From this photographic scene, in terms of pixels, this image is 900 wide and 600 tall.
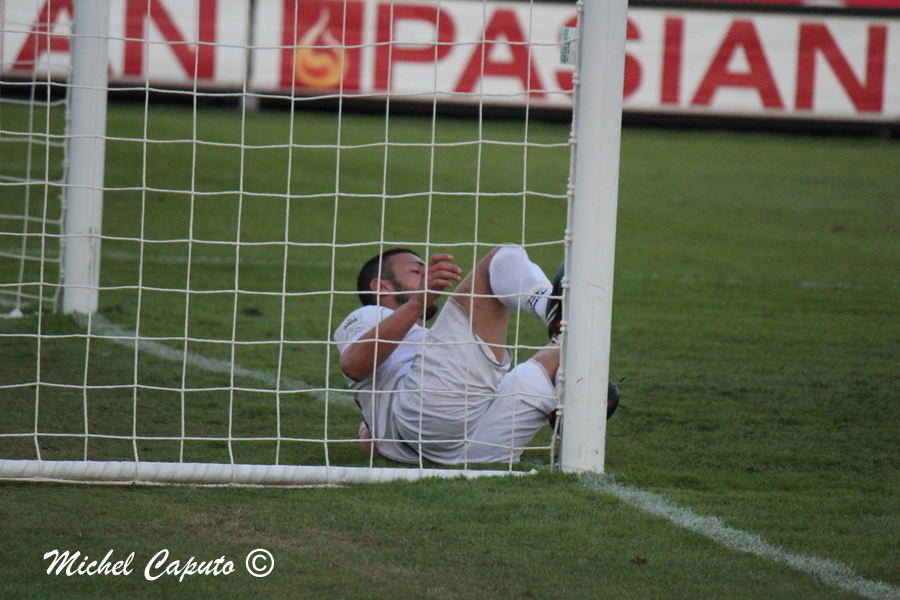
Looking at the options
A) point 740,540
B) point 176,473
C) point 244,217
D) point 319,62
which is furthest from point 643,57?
point 740,540

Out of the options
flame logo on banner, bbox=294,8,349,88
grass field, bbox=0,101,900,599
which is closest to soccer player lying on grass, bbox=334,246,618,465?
grass field, bbox=0,101,900,599

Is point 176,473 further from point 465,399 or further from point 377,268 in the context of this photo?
point 377,268

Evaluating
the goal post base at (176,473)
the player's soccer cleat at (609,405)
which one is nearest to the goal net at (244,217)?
the goal post base at (176,473)

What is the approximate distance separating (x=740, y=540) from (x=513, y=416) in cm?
100

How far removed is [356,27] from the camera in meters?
17.0

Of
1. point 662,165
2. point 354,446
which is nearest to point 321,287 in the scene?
point 354,446

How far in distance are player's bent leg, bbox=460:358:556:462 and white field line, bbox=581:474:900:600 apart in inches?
13.4

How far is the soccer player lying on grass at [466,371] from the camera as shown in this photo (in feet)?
12.8

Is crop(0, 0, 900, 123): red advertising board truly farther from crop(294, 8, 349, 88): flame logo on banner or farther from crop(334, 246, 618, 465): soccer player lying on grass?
crop(334, 246, 618, 465): soccer player lying on grass

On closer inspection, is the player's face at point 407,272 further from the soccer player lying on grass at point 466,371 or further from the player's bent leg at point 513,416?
the player's bent leg at point 513,416

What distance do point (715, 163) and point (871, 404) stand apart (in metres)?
10.2

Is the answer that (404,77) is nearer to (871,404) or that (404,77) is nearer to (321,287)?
(321,287)

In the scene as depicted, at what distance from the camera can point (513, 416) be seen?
3.94 meters

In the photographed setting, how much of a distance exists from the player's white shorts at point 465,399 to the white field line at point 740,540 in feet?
1.20
